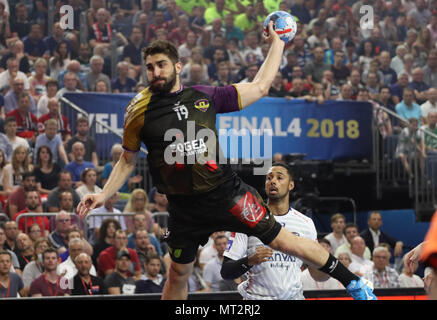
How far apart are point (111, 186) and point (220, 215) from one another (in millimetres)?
865

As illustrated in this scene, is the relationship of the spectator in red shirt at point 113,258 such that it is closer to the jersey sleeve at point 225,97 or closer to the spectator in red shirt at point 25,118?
the spectator in red shirt at point 25,118

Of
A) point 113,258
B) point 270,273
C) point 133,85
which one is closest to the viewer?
point 270,273

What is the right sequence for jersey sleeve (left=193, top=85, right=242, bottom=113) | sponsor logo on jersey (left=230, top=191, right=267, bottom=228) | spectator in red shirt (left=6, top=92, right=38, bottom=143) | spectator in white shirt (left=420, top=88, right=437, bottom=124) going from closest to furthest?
1. sponsor logo on jersey (left=230, top=191, right=267, bottom=228)
2. jersey sleeve (left=193, top=85, right=242, bottom=113)
3. spectator in red shirt (left=6, top=92, right=38, bottom=143)
4. spectator in white shirt (left=420, top=88, right=437, bottom=124)

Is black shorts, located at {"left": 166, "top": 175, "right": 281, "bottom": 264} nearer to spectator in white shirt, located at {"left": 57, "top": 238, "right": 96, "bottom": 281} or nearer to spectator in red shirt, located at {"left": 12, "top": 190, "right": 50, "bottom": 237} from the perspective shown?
spectator in white shirt, located at {"left": 57, "top": 238, "right": 96, "bottom": 281}

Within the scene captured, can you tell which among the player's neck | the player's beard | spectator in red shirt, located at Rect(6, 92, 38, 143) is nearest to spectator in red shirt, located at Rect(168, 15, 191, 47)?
spectator in red shirt, located at Rect(6, 92, 38, 143)

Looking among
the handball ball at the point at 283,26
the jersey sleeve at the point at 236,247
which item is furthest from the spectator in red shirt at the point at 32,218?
the handball ball at the point at 283,26

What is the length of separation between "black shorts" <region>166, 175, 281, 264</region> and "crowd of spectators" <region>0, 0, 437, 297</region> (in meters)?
4.55

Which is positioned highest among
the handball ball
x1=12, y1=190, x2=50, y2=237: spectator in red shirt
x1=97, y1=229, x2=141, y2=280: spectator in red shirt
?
the handball ball

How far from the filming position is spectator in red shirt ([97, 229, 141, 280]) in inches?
439

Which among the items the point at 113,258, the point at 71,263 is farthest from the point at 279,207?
the point at 113,258

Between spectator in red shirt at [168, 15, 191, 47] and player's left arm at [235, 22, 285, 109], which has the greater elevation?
spectator in red shirt at [168, 15, 191, 47]

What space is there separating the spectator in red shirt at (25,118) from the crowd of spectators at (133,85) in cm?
2

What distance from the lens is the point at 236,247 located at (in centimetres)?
675

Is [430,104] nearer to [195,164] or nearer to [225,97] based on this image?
[225,97]
